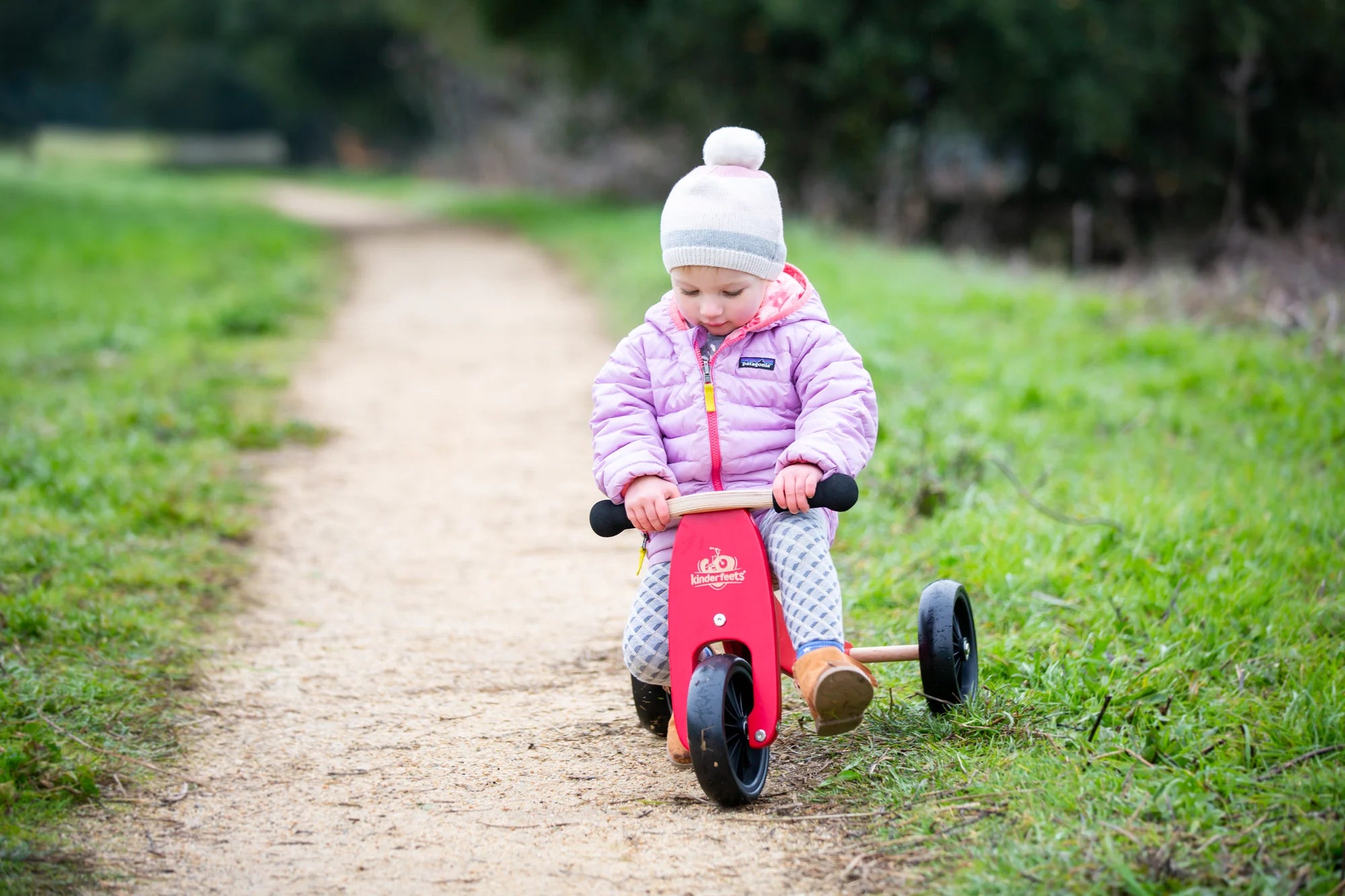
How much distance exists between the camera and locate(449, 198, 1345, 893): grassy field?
2.78m

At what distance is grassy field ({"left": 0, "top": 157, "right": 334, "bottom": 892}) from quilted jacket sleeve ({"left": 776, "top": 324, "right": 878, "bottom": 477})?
195cm

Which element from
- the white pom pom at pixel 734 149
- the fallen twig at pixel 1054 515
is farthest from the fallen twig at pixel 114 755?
the fallen twig at pixel 1054 515

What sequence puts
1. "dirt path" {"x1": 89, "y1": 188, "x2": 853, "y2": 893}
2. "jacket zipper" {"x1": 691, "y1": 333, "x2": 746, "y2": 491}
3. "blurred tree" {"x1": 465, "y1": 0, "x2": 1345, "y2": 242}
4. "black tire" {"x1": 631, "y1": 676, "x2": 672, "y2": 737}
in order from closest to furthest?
1. "dirt path" {"x1": 89, "y1": 188, "x2": 853, "y2": 893}
2. "jacket zipper" {"x1": 691, "y1": 333, "x2": 746, "y2": 491}
3. "black tire" {"x1": 631, "y1": 676, "x2": 672, "y2": 737}
4. "blurred tree" {"x1": 465, "y1": 0, "x2": 1345, "y2": 242}

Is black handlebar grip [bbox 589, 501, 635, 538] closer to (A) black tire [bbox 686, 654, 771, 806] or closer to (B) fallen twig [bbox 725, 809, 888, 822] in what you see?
(A) black tire [bbox 686, 654, 771, 806]

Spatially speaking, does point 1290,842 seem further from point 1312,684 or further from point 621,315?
point 621,315

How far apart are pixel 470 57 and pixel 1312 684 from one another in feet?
70.2

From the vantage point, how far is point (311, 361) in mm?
9250

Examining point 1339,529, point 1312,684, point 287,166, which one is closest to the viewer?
point 1312,684

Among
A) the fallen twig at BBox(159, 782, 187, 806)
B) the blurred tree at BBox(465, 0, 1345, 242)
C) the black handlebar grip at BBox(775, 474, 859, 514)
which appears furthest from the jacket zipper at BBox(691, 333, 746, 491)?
the blurred tree at BBox(465, 0, 1345, 242)

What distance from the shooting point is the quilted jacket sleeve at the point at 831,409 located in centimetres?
317

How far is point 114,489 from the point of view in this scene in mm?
5547

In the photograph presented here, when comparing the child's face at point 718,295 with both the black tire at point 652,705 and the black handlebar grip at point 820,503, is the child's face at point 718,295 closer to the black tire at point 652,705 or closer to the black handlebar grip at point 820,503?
the black handlebar grip at point 820,503

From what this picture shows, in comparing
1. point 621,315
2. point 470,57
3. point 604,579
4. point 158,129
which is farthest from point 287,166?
point 604,579

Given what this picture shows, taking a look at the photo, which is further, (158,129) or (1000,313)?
(158,129)
